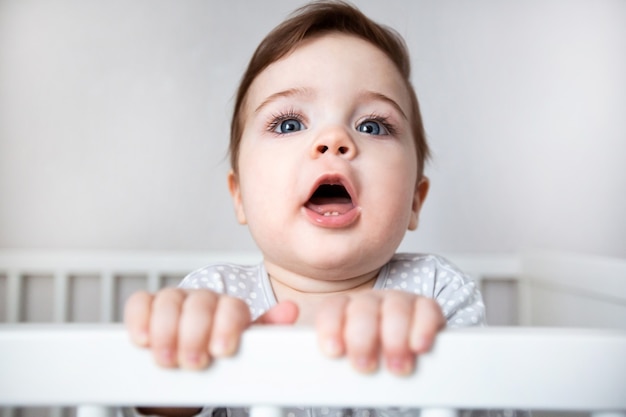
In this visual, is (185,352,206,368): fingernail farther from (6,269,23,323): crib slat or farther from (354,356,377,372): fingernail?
(6,269,23,323): crib slat

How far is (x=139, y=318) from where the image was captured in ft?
1.31

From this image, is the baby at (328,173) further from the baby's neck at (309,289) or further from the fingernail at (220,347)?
the fingernail at (220,347)

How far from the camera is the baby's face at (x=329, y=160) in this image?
658 millimetres

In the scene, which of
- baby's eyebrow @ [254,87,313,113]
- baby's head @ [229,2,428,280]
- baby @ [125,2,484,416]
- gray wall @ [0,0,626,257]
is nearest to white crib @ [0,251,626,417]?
baby @ [125,2,484,416]

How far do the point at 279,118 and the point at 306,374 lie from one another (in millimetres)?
414

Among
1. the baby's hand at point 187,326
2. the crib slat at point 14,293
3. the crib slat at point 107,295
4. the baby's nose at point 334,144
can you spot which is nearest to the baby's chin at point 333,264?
the baby's nose at point 334,144

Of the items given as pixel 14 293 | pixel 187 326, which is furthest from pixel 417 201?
pixel 14 293

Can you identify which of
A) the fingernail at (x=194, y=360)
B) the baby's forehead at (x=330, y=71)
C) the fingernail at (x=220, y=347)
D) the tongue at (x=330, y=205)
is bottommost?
the fingernail at (x=194, y=360)

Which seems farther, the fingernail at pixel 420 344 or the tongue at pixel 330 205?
the tongue at pixel 330 205

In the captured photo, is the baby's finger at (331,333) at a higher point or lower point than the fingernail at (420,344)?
higher

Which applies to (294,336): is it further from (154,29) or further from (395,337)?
(154,29)

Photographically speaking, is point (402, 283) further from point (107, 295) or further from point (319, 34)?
point (107, 295)

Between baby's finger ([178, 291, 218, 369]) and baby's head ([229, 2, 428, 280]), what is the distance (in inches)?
10.5

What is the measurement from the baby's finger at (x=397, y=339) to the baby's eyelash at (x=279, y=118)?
0.36 meters
